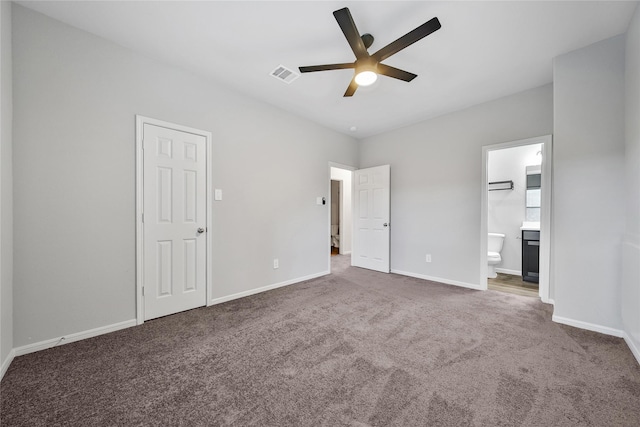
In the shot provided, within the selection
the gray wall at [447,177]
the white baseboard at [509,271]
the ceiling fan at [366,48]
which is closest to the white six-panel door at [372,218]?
the gray wall at [447,177]

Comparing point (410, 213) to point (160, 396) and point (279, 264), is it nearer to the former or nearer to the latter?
point (279, 264)

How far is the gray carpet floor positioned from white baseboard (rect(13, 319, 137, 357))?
7 cm

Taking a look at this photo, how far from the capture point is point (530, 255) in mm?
3834

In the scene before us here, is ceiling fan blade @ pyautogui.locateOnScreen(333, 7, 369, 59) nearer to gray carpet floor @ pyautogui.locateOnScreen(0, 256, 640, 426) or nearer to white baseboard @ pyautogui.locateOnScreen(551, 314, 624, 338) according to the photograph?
gray carpet floor @ pyautogui.locateOnScreen(0, 256, 640, 426)

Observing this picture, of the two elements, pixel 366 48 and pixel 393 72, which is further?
pixel 393 72

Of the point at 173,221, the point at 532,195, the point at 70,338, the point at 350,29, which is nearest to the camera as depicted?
the point at 350,29

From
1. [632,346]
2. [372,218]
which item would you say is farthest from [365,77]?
[632,346]

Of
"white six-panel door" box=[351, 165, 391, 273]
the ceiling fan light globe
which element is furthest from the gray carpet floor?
the ceiling fan light globe

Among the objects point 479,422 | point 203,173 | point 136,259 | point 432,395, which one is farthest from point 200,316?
point 479,422

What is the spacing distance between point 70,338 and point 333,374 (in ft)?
7.39

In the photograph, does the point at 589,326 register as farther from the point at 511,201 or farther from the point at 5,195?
the point at 5,195

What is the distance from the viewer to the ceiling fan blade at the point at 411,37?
1.66 m

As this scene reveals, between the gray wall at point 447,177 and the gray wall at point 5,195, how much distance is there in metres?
4.52

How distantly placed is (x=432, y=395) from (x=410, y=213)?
313cm
